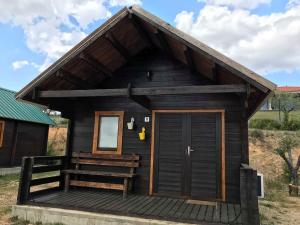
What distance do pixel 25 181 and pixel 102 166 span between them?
194 cm

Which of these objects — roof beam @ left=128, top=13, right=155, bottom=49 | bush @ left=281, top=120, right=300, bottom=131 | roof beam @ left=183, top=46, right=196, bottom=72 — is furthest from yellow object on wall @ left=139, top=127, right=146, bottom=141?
bush @ left=281, top=120, right=300, bottom=131

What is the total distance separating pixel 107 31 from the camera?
5.45m

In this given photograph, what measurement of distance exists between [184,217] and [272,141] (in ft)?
48.6

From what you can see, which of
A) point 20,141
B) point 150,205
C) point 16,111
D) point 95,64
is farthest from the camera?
point 20,141

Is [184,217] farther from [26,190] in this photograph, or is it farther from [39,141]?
[39,141]

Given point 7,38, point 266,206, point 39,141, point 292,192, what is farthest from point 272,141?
point 7,38

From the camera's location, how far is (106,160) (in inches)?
268

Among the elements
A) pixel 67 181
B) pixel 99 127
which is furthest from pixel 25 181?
pixel 99 127

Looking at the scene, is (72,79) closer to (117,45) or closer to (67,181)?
(117,45)

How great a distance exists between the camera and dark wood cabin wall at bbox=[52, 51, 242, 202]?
6.00 metres

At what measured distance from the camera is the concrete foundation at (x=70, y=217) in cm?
455

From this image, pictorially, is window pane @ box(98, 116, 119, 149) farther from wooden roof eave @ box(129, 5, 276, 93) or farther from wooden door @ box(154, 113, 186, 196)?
wooden roof eave @ box(129, 5, 276, 93)

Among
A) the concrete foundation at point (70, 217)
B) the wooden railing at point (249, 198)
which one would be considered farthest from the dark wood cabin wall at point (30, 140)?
the wooden railing at point (249, 198)

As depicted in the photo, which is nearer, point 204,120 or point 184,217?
point 184,217
